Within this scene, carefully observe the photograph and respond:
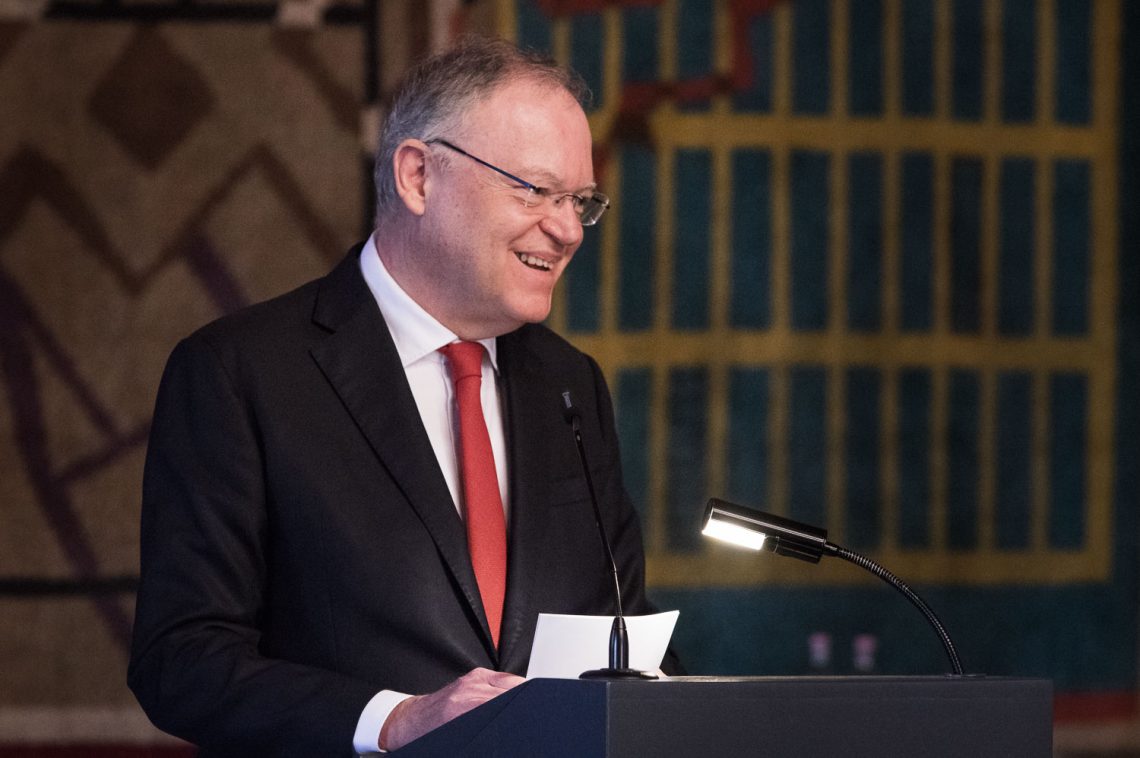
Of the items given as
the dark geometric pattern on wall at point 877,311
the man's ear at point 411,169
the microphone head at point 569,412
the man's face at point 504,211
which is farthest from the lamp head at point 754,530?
the dark geometric pattern on wall at point 877,311

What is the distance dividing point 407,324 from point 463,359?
91 mm

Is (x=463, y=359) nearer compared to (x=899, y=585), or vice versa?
(x=899, y=585)

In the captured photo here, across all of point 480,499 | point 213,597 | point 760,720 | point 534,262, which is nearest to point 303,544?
point 213,597

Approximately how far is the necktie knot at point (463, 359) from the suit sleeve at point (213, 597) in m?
→ 0.30

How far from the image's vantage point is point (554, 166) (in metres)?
2.10

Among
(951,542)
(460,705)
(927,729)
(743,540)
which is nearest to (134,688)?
(460,705)

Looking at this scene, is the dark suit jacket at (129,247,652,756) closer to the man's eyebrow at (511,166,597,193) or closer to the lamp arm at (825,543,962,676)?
the man's eyebrow at (511,166,597,193)

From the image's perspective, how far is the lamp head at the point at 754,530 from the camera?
5.59 ft

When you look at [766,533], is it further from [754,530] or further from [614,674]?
[614,674]

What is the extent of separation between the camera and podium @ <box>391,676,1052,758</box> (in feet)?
4.29

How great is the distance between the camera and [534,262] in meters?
2.14

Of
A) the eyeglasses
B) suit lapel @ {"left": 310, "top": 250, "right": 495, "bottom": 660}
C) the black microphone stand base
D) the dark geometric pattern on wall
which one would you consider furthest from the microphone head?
the dark geometric pattern on wall

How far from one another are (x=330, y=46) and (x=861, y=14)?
1.39 metres

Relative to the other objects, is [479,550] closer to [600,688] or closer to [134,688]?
[134,688]
